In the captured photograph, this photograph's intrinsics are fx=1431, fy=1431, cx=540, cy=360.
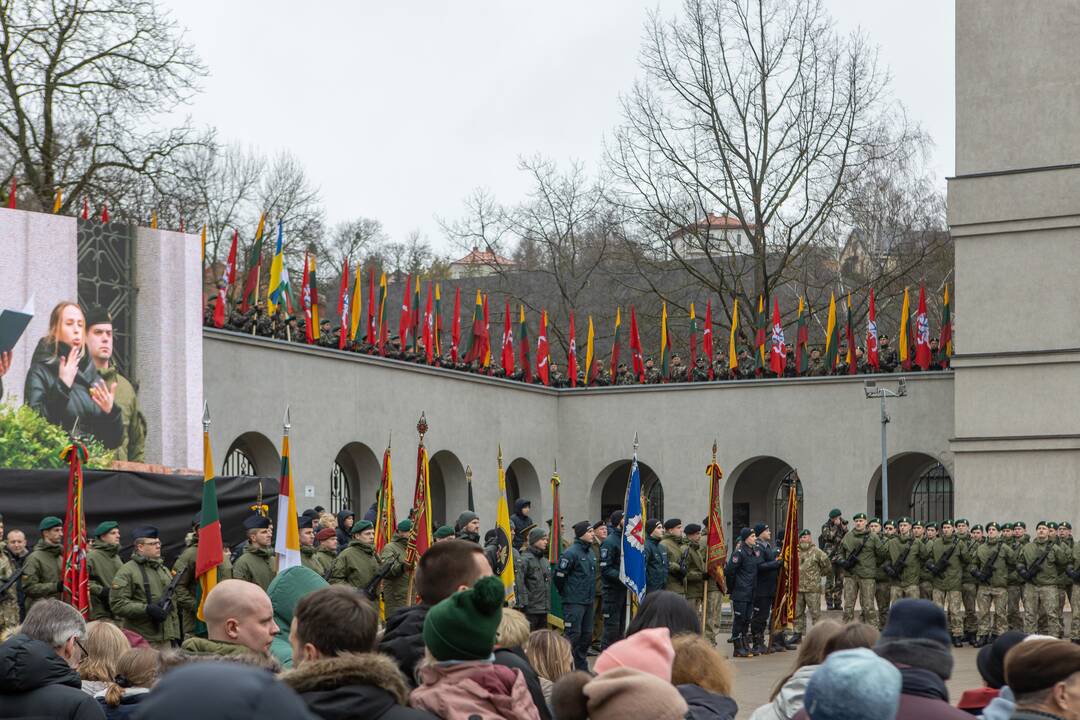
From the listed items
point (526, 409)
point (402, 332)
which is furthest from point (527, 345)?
point (402, 332)

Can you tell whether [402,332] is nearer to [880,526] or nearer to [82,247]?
[82,247]

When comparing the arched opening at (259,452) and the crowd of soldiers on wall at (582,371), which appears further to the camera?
the crowd of soldiers on wall at (582,371)

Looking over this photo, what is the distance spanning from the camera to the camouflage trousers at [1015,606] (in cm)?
2230

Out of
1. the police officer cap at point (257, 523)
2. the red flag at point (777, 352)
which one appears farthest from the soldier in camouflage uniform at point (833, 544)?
the police officer cap at point (257, 523)

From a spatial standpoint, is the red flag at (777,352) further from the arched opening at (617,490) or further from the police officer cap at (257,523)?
the police officer cap at (257,523)

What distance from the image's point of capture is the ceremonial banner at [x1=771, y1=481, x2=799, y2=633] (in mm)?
20438

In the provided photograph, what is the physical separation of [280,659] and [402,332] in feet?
79.6

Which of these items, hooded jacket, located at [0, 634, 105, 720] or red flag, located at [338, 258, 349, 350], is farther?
red flag, located at [338, 258, 349, 350]

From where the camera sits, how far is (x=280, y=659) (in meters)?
5.64

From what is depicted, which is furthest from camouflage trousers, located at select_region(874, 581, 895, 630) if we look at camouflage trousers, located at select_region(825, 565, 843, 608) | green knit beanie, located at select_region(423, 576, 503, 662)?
green knit beanie, located at select_region(423, 576, 503, 662)

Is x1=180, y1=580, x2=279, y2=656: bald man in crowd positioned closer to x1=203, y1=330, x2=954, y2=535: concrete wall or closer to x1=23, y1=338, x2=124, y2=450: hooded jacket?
x1=23, y1=338, x2=124, y2=450: hooded jacket

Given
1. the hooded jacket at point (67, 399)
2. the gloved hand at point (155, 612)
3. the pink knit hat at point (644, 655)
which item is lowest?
the gloved hand at point (155, 612)

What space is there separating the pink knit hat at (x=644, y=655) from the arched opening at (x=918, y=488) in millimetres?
29323

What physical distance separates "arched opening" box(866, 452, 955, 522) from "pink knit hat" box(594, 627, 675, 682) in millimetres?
29323
